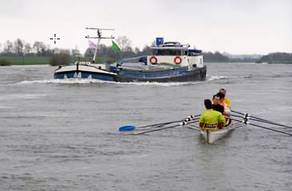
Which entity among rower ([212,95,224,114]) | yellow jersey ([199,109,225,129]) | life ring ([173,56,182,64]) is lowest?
yellow jersey ([199,109,225,129])

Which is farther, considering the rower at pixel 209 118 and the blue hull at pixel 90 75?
the blue hull at pixel 90 75

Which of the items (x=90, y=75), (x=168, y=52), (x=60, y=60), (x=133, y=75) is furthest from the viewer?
(x=60, y=60)

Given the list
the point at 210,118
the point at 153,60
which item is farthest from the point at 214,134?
the point at 153,60

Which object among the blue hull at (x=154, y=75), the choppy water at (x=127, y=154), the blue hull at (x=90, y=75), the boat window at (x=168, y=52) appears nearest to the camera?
the choppy water at (x=127, y=154)

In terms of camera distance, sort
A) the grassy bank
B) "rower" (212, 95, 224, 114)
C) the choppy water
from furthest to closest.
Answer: the grassy bank < "rower" (212, 95, 224, 114) < the choppy water

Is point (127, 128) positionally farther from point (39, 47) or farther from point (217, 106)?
point (39, 47)

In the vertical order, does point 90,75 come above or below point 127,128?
above

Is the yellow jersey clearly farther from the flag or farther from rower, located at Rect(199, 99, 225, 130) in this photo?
the flag

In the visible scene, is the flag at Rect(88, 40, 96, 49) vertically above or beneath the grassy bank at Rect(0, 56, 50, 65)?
above

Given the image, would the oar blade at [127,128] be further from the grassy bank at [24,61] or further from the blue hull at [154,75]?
the grassy bank at [24,61]

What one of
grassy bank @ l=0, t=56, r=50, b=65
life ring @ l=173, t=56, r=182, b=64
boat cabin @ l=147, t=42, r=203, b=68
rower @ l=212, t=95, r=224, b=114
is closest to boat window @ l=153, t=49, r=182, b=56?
boat cabin @ l=147, t=42, r=203, b=68

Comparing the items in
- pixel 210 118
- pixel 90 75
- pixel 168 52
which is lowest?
pixel 90 75

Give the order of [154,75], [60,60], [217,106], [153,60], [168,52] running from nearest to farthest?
[217,106] < [154,75] < [153,60] < [168,52] < [60,60]

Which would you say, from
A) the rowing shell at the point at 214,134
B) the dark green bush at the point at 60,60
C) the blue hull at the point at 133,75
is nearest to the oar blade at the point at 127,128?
the rowing shell at the point at 214,134
